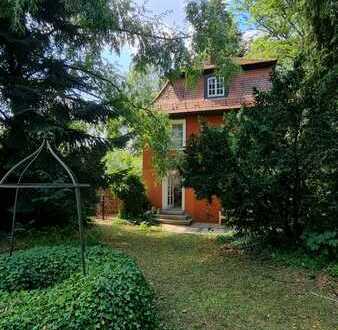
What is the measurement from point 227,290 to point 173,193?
12.0m

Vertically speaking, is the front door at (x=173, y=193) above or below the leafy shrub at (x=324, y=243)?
above

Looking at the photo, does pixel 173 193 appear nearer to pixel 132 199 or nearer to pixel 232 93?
pixel 132 199

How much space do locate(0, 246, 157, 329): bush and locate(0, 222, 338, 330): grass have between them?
0.81 metres

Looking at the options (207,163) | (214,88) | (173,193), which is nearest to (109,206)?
(173,193)

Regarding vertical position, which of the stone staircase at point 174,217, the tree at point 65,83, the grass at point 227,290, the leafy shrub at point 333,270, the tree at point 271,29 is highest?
the tree at point 271,29

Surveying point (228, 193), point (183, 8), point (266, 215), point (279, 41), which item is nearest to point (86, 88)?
point (183, 8)

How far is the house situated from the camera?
1606 cm

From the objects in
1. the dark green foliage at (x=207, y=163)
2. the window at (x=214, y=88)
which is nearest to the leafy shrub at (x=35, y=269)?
the dark green foliage at (x=207, y=163)

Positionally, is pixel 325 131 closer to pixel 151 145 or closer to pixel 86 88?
pixel 151 145

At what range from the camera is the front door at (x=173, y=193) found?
1761cm

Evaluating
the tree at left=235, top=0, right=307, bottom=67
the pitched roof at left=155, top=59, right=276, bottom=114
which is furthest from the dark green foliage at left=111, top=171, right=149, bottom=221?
the tree at left=235, top=0, right=307, bottom=67

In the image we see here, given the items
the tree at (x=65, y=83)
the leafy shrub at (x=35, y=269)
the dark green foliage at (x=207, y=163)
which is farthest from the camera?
the tree at (x=65, y=83)

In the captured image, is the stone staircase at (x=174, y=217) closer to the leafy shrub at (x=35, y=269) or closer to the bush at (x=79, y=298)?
the leafy shrub at (x=35, y=269)

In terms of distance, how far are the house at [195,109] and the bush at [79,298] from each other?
10.6 meters
